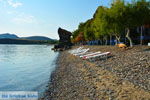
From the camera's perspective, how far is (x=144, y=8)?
27031 mm

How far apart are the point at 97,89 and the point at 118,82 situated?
1.33 metres

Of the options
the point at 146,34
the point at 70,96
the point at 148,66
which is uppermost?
the point at 146,34

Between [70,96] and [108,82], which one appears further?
[108,82]

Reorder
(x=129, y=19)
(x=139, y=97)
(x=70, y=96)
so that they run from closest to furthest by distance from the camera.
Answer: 1. (x=139, y=97)
2. (x=70, y=96)
3. (x=129, y=19)

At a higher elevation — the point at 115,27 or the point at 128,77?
the point at 115,27

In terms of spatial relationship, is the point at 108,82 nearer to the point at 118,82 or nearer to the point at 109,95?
the point at 118,82

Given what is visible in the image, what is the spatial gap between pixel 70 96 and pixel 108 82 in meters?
2.62

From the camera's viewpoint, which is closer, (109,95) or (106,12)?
(109,95)

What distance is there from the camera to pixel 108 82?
37.8ft

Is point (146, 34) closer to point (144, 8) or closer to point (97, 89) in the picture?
→ point (144, 8)

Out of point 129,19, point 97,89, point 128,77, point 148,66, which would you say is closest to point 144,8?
point 129,19

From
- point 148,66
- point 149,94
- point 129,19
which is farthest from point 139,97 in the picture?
point 129,19

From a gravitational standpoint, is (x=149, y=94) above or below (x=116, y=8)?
below

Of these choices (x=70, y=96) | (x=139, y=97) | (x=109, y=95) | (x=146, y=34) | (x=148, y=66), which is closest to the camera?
(x=139, y=97)
